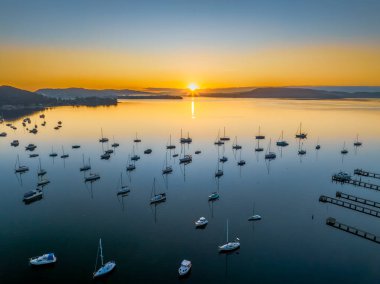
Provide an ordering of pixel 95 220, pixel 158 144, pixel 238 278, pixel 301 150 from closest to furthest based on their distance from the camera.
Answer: pixel 238 278 < pixel 95 220 < pixel 301 150 < pixel 158 144

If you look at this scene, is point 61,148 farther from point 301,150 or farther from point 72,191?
point 301,150

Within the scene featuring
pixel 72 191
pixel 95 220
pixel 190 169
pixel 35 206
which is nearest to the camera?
pixel 95 220

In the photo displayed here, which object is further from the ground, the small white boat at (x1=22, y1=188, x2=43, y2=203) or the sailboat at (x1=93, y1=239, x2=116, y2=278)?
the small white boat at (x1=22, y1=188, x2=43, y2=203)

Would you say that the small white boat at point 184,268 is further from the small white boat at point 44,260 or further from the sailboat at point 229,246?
the small white boat at point 44,260

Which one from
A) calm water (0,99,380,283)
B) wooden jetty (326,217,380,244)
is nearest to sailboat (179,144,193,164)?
calm water (0,99,380,283)

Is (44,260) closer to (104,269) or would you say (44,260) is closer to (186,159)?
(104,269)

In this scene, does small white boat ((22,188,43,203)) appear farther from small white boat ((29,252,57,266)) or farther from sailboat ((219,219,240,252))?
sailboat ((219,219,240,252))

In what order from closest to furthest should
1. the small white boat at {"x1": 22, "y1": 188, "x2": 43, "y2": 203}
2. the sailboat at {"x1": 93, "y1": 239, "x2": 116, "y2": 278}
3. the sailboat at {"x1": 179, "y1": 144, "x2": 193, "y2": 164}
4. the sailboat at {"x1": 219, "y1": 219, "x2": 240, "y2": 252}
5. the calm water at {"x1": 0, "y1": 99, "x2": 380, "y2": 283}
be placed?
the sailboat at {"x1": 93, "y1": 239, "x2": 116, "y2": 278}
the calm water at {"x1": 0, "y1": 99, "x2": 380, "y2": 283}
the sailboat at {"x1": 219, "y1": 219, "x2": 240, "y2": 252}
the small white boat at {"x1": 22, "y1": 188, "x2": 43, "y2": 203}
the sailboat at {"x1": 179, "y1": 144, "x2": 193, "y2": 164}

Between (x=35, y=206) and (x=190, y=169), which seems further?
(x=190, y=169)

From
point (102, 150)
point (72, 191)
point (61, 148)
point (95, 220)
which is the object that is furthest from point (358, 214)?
point (61, 148)
